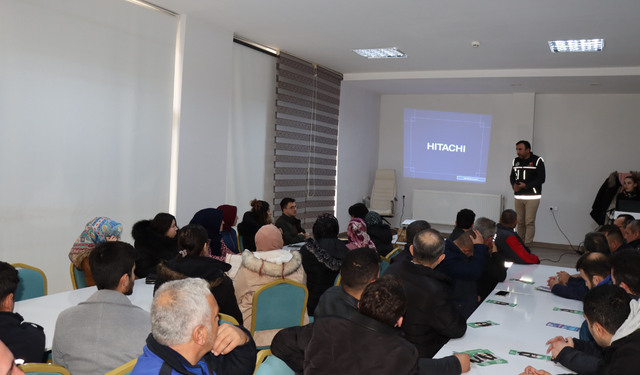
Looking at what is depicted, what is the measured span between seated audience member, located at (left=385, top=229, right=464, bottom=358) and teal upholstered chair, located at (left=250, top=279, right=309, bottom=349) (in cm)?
64

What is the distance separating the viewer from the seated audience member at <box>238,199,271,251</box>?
5527mm

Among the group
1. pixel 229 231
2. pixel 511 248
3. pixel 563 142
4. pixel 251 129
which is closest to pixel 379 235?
pixel 511 248

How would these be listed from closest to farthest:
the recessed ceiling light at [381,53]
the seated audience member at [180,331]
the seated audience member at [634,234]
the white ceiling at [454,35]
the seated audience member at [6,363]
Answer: the seated audience member at [6,363]
the seated audience member at [180,331]
the seated audience member at [634,234]
the white ceiling at [454,35]
the recessed ceiling light at [381,53]

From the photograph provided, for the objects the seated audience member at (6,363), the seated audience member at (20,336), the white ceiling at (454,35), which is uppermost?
the white ceiling at (454,35)

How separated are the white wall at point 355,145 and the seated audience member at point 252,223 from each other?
157 inches

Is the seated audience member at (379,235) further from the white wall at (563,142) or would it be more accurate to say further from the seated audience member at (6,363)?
the white wall at (563,142)

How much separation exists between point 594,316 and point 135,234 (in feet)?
10.1

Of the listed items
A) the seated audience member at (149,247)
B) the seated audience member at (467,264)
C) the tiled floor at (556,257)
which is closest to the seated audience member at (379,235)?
the seated audience member at (467,264)

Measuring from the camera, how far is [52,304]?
277 cm

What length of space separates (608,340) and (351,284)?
3.56 ft

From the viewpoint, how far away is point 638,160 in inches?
360

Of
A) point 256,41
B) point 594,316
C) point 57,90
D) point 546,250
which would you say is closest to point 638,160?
point 546,250

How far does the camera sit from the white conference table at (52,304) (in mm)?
2482

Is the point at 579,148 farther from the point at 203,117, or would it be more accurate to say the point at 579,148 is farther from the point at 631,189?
the point at 203,117
